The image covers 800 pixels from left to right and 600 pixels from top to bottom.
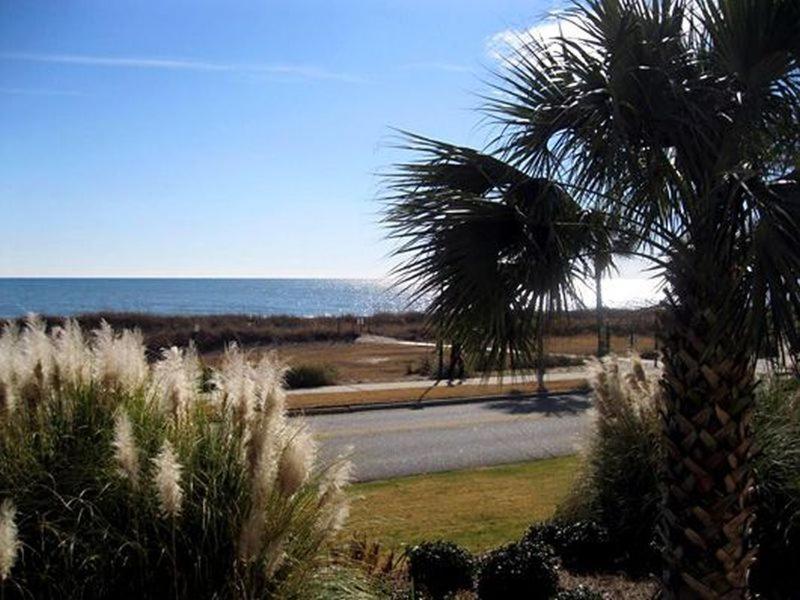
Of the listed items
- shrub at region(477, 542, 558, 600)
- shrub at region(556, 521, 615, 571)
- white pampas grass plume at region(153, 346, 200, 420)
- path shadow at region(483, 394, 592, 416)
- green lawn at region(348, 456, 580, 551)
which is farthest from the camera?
path shadow at region(483, 394, 592, 416)

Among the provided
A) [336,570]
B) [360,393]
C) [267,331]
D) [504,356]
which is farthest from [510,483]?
[267,331]

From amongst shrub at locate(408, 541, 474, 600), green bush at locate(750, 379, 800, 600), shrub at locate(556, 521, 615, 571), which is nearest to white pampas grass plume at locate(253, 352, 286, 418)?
shrub at locate(408, 541, 474, 600)

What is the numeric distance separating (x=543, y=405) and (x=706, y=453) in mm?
16246

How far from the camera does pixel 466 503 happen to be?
10242 millimetres

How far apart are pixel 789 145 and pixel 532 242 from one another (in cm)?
161

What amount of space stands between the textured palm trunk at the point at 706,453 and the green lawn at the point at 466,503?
3166mm

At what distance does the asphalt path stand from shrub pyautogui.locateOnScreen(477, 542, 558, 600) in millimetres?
4741

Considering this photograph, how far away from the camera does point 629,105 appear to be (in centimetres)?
466

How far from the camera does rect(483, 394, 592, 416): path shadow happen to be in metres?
19.6

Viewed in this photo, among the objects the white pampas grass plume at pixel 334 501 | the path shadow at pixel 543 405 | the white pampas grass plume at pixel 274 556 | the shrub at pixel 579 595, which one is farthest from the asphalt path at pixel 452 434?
the white pampas grass plume at pixel 274 556

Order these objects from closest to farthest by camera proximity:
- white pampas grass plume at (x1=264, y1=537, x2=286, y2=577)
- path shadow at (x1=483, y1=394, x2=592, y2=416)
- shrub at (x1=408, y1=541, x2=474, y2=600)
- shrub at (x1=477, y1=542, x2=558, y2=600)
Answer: white pampas grass plume at (x1=264, y1=537, x2=286, y2=577), shrub at (x1=477, y1=542, x2=558, y2=600), shrub at (x1=408, y1=541, x2=474, y2=600), path shadow at (x1=483, y1=394, x2=592, y2=416)

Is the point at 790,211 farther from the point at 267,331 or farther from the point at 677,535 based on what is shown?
the point at 267,331

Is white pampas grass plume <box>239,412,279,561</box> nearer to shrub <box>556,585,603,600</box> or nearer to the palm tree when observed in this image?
the palm tree

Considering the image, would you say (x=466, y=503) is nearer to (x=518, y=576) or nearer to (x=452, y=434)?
(x=518, y=576)
